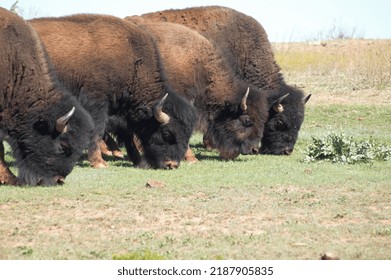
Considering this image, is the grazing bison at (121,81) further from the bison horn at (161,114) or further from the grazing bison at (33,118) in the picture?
the grazing bison at (33,118)

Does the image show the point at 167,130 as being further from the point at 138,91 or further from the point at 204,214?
the point at 204,214

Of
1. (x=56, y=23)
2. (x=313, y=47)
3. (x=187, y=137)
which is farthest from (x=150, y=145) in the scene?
(x=313, y=47)

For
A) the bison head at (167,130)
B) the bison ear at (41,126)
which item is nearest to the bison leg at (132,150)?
the bison head at (167,130)

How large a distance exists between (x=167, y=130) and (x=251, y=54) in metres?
4.54

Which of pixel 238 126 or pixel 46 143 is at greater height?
pixel 46 143

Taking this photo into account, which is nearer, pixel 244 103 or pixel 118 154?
pixel 244 103

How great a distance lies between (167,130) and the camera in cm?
1335

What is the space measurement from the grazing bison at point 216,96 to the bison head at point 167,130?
4.33ft

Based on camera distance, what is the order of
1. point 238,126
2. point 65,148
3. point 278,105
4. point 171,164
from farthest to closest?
point 278,105
point 238,126
point 171,164
point 65,148

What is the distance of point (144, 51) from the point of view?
13.6 m

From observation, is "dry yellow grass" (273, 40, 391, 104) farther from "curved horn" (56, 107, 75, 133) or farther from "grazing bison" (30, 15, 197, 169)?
"curved horn" (56, 107, 75, 133)

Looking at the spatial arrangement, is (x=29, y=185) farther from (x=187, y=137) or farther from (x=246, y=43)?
(x=246, y=43)

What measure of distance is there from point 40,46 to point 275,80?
737cm

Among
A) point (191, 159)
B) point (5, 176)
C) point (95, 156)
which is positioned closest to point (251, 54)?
point (191, 159)
